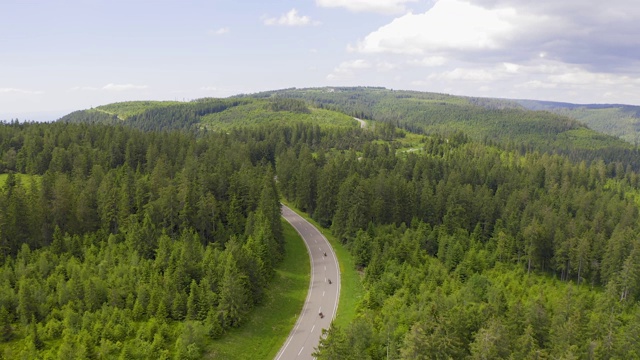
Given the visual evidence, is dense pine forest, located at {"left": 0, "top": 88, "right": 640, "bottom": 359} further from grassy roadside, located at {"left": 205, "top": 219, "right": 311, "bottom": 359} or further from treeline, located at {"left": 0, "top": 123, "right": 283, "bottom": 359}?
grassy roadside, located at {"left": 205, "top": 219, "right": 311, "bottom": 359}

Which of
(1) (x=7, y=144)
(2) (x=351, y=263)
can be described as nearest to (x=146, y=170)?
(1) (x=7, y=144)

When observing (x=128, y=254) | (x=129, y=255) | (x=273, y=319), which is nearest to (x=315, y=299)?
(x=273, y=319)

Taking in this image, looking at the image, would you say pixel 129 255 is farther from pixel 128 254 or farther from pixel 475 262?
pixel 475 262

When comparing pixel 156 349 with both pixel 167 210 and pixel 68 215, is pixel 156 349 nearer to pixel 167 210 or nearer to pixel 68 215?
pixel 167 210

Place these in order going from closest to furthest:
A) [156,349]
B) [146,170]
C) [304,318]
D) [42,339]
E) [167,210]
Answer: [156,349] → [42,339] → [304,318] → [167,210] → [146,170]

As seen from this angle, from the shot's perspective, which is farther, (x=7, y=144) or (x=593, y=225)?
(x=7, y=144)

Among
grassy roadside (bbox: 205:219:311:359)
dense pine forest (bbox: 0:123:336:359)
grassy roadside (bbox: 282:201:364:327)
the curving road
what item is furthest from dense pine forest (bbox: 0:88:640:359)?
the curving road
